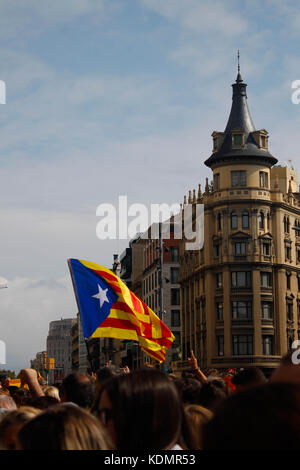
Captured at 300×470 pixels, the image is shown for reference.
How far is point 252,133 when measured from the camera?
268 ft

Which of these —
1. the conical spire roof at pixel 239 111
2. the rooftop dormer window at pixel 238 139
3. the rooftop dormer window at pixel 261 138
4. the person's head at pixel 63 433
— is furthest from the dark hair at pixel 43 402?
the conical spire roof at pixel 239 111

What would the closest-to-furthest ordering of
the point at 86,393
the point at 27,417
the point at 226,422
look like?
the point at 226,422 < the point at 27,417 < the point at 86,393

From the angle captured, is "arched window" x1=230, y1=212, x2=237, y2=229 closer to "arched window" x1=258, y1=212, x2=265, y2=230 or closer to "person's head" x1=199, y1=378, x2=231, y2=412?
"arched window" x1=258, y1=212, x2=265, y2=230

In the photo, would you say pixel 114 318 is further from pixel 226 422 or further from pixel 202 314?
pixel 202 314

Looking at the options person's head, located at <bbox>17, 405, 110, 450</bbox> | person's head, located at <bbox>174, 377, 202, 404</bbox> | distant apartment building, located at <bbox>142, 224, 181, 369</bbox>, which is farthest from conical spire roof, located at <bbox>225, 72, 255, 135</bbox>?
person's head, located at <bbox>17, 405, 110, 450</bbox>

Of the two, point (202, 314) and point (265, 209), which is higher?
point (265, 209)

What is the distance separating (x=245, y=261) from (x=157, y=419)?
74497mm

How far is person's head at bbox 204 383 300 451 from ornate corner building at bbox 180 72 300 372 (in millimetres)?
73749

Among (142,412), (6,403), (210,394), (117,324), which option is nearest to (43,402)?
(6,403)

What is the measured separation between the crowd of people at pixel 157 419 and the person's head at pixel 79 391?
27.7 inches

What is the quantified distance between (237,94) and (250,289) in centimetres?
1995

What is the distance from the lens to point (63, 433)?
353cm

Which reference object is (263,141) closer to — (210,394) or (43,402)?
(210,394)
